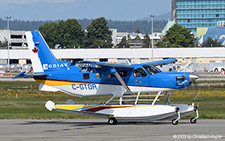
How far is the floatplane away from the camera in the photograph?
66.7 feet

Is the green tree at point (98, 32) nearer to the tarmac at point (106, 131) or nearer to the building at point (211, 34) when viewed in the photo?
the building at point (211, 34)

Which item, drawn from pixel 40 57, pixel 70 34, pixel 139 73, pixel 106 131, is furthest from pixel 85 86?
pixel 70 34

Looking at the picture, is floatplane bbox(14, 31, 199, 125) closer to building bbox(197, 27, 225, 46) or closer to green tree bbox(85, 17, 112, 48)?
green tree bbox(85, 17, 112, 48)

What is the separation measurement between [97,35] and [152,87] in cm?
14146

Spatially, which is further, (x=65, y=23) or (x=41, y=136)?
(x=65, y=23)

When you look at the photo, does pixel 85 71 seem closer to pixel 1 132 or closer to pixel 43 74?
pixel 43 74

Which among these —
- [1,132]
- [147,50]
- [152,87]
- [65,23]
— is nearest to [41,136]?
[1,132]

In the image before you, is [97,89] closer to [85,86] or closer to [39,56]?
[85,86]

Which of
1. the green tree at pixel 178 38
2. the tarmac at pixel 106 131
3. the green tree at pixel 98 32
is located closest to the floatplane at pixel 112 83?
the tarmac at pixel 106 131

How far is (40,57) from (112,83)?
431cm

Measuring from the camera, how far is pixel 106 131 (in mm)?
18266

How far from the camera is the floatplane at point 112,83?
66.7 feet

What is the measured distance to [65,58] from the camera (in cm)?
10800

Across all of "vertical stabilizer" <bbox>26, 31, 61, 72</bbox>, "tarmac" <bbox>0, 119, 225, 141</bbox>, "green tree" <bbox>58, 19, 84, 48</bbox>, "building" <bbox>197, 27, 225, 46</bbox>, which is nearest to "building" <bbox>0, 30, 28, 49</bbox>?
"green tree" <bbox>58, 19, 84, 48</bbox>
